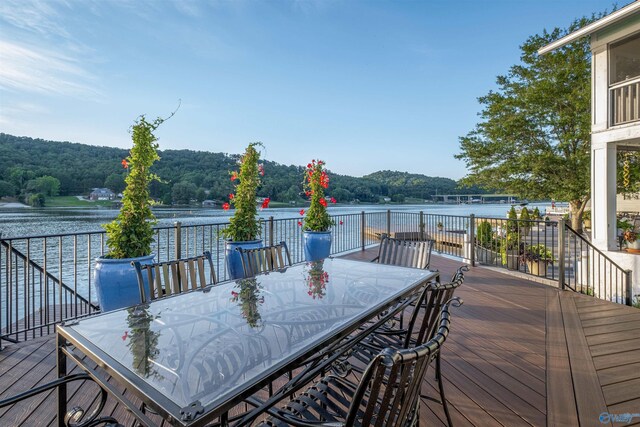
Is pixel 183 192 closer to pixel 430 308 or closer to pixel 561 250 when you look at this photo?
pixel 430 308

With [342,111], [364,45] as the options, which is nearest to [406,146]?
[342,111]

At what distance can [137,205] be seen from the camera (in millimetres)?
3729

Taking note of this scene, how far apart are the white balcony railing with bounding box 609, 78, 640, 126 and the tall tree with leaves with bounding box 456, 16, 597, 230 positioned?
4.41 meters

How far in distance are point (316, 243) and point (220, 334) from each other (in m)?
4.64

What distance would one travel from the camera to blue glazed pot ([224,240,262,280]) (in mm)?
4512

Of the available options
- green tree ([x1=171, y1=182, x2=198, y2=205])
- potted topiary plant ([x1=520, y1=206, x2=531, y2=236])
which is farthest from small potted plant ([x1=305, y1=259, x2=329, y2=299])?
green tree ([x1=171, y1=182, x2=198, y2=205])

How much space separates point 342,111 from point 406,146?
22.9ft

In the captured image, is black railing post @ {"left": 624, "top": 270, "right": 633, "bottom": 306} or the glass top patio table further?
black railing post @ {"left": 624, "top": 270, "right": 633, "bottom": 306}

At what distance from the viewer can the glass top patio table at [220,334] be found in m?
1.09

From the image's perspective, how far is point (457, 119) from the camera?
1736 centimetres

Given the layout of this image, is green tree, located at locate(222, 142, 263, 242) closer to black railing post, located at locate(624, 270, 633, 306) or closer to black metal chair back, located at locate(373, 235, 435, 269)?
black metal chair back, located at locate(373, 235, 435, 269)

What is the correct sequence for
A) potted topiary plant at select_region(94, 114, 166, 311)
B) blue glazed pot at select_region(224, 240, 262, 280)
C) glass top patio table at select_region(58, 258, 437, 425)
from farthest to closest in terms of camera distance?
blue glazed pot at select_region(224, 240, 262, 280) < potted topiary plant at select_region(94, 114, 166, 311) < glass top patio table at select_region(58, 258, 437, 425)

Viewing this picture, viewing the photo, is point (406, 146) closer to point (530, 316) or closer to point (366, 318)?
point (530, 316)

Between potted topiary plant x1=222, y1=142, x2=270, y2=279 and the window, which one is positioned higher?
the window
